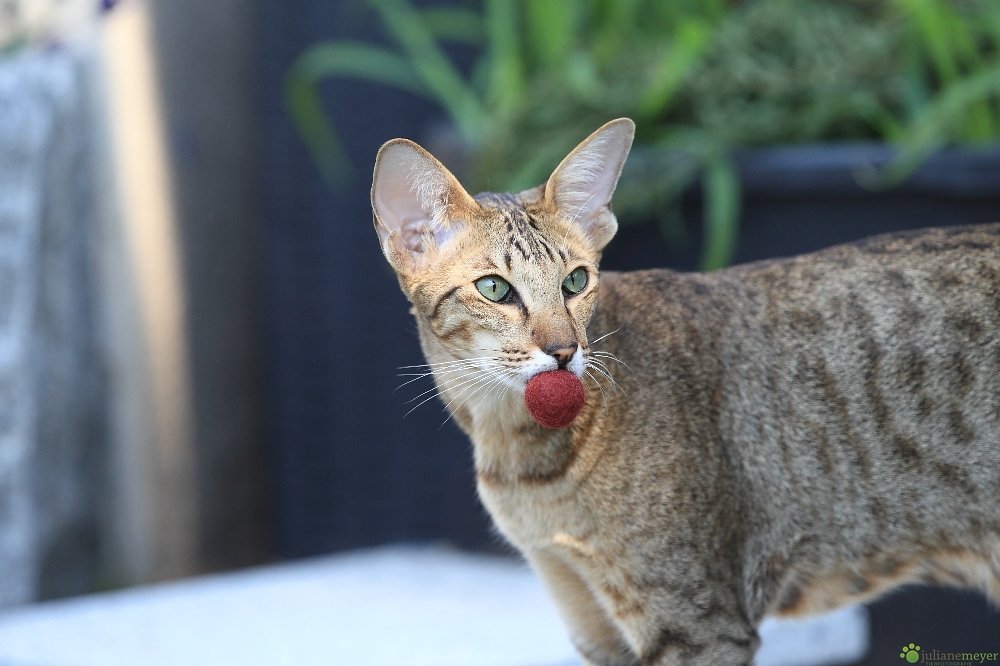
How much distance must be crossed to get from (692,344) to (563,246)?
0.36 m

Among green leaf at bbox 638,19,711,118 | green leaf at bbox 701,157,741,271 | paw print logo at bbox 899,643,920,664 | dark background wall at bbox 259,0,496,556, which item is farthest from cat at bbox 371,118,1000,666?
dark background wall at bbox 259,0,496,556

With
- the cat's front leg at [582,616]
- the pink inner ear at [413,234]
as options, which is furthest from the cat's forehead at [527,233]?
the cat's front leg at [582,616]

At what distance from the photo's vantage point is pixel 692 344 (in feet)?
7.68

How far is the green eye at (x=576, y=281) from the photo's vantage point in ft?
6.87

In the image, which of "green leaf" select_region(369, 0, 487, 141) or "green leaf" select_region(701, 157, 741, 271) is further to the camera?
"green leaf" select_region(369, 0, 487, 141)

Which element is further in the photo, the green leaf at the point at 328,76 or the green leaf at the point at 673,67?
the green leaf at the point at 328,76

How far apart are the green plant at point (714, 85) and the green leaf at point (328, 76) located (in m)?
0.22

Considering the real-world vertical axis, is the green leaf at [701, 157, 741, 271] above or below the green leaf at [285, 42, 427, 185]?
below

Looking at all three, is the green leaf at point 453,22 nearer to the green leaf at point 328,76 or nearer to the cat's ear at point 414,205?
the green leaf at point 328,76

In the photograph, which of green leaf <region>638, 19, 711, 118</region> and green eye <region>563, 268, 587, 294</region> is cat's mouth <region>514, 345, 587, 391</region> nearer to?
green eye <region>563, 268, 587, 294</region>

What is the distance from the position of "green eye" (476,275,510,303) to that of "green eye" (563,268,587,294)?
0.10 meters

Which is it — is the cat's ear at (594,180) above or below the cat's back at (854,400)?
above

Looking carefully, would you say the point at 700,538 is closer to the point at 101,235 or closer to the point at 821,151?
the point at 821,151

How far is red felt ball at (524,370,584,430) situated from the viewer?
1968mm
